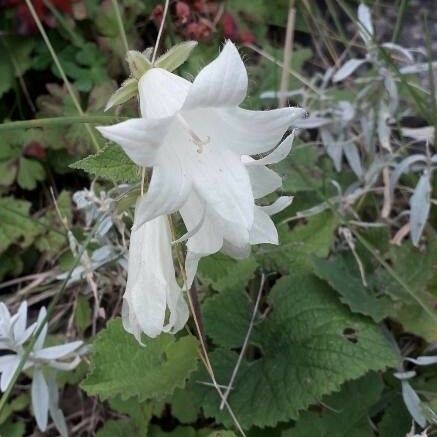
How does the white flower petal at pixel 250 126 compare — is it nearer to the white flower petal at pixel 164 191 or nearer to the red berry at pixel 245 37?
the white flower petal at pixel 164 191

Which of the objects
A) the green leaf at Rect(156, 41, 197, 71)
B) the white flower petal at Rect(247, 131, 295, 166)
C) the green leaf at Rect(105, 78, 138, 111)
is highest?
the green leaf at Rect(156, 41, 197, 71)

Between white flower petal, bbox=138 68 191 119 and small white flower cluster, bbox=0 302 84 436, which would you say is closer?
white flower petal, bbox=138 68 191 119

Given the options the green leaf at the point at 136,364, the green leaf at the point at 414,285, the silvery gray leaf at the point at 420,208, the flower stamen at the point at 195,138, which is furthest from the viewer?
the silvery gray leaf at the point at 420,208

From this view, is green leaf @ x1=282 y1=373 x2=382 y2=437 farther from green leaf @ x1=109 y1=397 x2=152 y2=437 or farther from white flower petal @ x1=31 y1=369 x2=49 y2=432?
white flower petal @ x1=31 y1=369 x2=49 y2=432

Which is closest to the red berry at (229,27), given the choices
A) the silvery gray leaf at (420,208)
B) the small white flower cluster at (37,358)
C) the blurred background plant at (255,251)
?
the blurred background plant at (255,251)

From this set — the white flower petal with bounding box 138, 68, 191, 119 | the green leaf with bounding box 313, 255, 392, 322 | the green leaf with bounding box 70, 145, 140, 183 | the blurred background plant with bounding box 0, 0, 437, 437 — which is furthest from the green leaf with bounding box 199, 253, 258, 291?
the white flower petal with bounding box 138, 68, 191, 119

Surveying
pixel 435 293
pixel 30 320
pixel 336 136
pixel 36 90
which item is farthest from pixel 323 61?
pixel 30 320
